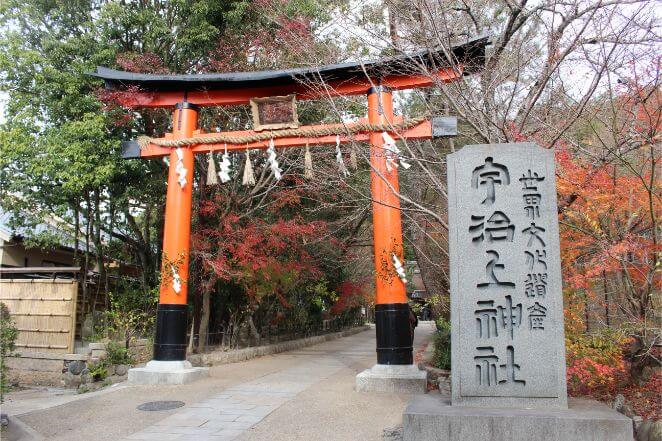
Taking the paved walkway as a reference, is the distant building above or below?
above

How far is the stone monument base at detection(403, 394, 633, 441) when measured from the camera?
4595 mm

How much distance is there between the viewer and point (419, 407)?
17.4 ft

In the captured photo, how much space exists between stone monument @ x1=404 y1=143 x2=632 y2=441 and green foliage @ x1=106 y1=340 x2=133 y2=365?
27.7 ft

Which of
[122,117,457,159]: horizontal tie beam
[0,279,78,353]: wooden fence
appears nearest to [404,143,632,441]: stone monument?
[122,117,457,159]: horizontal tie beam

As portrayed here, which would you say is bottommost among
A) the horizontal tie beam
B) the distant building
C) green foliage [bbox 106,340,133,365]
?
green foliage [bbox 106,340,133,365]

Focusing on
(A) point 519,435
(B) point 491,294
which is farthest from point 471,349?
(A) point 519,435

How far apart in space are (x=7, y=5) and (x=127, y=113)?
14.3 feet

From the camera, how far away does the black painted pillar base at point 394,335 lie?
909 centimetres

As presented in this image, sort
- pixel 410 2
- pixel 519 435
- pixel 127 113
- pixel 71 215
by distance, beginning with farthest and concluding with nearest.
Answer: pixel 71 215
pixel 127 113
pixel 410 2
pixel 519 435

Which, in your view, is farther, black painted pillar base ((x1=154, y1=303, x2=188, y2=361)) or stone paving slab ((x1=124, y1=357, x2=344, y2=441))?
black painted pillar base ((x1=154, y1=303, x2=188, y2=361))

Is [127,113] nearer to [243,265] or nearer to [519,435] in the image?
[243,265]

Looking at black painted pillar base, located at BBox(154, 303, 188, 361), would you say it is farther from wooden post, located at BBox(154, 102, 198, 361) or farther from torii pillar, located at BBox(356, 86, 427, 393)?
torii pillar, located at BBox(356, 86, 427, 393)

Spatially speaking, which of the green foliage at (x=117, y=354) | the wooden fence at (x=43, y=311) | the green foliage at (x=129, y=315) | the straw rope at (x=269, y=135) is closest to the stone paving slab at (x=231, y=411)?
the green foliage at (x=117, y=354)

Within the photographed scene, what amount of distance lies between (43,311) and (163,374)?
15.3ft
